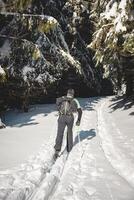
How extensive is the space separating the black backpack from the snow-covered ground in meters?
1.36

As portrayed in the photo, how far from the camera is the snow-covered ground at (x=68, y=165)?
7.39m

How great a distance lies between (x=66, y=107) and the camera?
11234 millimetres

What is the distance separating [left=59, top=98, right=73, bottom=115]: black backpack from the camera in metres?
11.2

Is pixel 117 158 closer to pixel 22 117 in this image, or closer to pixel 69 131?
pixel 69 131

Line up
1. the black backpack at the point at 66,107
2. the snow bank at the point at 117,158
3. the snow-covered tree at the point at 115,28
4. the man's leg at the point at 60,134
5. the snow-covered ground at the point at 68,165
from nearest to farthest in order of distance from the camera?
the snow-covered ground at the point at 68,165 → the snow bank at the point at 117,158 → the man's leg at the point at 60,134 → the black backpack at the point at 66,107 → the snow-covered tree at the point at 115,28

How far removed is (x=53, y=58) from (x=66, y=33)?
22.6 feet

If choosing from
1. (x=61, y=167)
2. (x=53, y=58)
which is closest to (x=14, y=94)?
(x=53, y=58)

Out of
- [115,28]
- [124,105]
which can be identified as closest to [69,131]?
[115,28]

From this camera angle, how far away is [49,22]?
15477mm

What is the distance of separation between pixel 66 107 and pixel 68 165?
219cm

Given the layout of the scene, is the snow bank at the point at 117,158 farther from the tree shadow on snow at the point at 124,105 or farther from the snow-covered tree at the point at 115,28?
the tree shadow on snow at the point at 124,105

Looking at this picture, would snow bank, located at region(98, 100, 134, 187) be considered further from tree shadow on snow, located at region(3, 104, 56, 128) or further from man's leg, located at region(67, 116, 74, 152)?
tree shadow on snow, located at region(3, 104, 56, 128)

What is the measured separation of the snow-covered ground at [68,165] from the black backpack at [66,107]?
136 cm

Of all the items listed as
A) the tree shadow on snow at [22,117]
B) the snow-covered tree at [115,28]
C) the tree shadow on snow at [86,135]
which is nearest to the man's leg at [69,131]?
the tree shadow on snow at [86,135]
